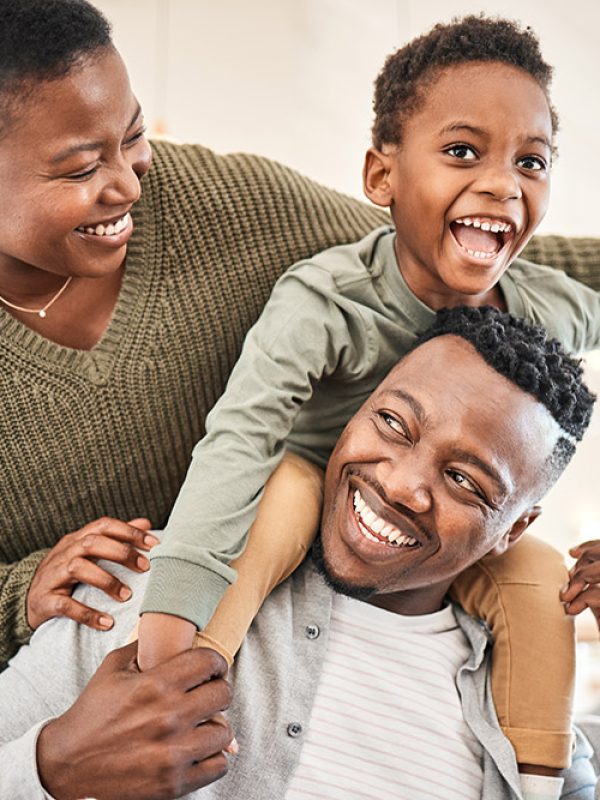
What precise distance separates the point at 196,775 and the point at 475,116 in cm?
88

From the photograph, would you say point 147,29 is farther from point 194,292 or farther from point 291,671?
point 291,671

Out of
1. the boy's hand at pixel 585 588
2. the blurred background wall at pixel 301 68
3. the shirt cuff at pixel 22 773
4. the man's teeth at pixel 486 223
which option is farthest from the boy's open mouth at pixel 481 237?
the blurred background wall at pixel 301 68

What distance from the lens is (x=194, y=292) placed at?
1667 millimetres

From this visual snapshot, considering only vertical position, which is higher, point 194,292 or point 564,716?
point 194,292

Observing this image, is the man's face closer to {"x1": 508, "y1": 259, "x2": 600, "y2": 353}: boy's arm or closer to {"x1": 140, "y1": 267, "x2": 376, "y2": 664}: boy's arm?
{"x1": 140, "y1": 267, "x2": 376, "y2": 664}: boy's arm

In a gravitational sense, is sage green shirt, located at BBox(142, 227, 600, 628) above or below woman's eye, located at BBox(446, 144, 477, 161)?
below

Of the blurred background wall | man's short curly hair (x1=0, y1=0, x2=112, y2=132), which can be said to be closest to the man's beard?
man's short curly hair (x1=0, y1=0, x2=112, y2=132)

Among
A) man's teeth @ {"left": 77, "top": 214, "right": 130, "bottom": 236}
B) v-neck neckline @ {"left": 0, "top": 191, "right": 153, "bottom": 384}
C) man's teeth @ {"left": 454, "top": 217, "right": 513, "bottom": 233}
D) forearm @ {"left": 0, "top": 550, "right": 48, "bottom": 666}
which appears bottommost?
forearm @ {"left": 0, "top": 550, "right": 48, "bottom": 666}

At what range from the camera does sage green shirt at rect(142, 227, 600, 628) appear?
4.24ft

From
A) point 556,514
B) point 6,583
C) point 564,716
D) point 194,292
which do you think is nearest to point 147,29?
point 556,514

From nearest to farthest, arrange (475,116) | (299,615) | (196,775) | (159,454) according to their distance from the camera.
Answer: (196,775) < (475,116) < (299,615) < (159,454)

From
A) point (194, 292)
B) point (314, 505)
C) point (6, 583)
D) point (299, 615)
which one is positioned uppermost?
point (194, 292)

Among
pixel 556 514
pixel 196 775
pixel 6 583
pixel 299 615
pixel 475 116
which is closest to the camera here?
pixel 196 775

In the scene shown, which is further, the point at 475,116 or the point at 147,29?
the point at 147,29
